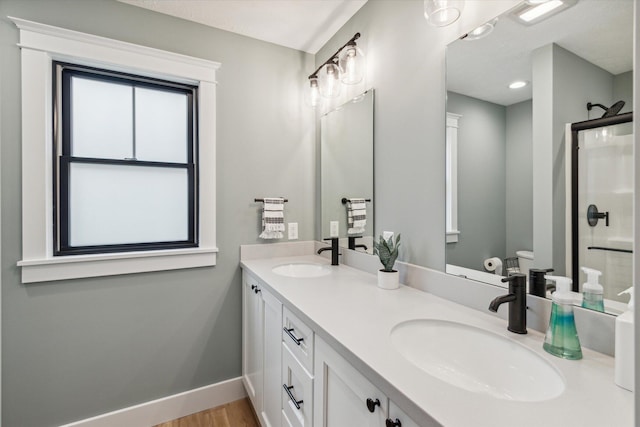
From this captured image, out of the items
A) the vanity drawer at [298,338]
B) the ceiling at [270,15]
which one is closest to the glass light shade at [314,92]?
the ceiling at [270,15]

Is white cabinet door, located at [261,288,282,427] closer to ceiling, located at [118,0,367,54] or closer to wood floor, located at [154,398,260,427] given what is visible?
wood floor, located at [154,398,260,427]

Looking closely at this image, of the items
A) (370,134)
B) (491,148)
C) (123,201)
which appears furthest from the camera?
(123,201)

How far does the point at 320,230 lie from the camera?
7.61ft

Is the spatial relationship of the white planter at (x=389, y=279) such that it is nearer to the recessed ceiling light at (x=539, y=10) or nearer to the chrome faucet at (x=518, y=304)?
the chrome faucet at (x=518, y=304)

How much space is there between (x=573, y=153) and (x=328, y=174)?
4.91 ft

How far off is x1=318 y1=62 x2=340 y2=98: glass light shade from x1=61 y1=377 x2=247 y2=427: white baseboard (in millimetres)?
2121

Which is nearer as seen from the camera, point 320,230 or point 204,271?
point 204,271

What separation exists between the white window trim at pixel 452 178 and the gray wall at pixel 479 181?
17mm

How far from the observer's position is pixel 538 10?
977mm

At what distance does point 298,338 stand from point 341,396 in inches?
13.1

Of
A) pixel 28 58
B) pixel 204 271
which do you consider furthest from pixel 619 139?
pixel 28 58

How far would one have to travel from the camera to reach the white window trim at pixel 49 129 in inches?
60.7

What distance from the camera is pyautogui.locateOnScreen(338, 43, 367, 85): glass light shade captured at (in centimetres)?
179

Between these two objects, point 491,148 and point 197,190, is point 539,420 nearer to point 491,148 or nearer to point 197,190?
point 491,148
